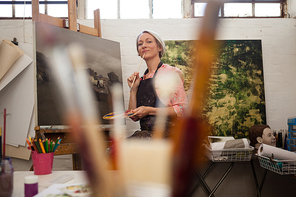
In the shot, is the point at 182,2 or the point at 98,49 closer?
the point at 98,49

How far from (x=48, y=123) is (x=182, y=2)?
5.42 ft

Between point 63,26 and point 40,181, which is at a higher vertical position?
point 63,26

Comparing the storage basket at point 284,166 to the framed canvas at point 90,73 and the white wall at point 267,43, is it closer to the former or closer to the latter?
the white wall at point 267,43

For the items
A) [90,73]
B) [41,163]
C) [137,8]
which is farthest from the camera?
[137,8]

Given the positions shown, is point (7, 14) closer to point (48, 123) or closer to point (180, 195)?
point (48, 123)

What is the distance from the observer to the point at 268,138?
1724 mm

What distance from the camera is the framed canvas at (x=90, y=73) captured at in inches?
54.6

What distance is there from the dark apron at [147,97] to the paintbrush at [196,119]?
1.14 metres

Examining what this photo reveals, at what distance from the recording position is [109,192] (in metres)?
0.12

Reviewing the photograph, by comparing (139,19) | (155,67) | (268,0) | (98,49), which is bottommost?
(155,67)

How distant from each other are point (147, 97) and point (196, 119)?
1222mm

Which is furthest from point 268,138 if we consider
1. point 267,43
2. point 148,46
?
point 148,46

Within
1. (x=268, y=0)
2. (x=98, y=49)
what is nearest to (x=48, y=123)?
(x=98, y=49)

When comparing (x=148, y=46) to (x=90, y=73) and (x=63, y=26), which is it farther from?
(x=63, y=26)
